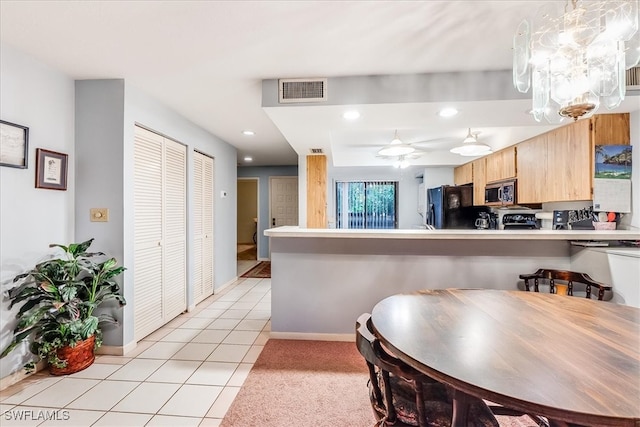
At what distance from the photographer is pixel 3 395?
196cm

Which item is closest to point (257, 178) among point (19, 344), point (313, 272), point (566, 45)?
point (313, 272)

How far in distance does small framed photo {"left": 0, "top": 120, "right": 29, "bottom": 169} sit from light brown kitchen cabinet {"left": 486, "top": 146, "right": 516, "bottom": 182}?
5.00 m

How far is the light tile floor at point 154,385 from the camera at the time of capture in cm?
178

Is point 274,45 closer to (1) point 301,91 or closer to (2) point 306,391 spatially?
(1) point 301,91

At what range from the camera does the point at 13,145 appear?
2.06m

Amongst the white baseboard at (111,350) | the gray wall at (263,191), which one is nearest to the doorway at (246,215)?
the gray wall at (263,191)

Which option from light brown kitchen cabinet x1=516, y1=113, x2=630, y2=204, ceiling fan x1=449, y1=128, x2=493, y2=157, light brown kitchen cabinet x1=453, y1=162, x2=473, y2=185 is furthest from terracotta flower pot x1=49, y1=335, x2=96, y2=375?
light brown kitchen cabinet x1=453, y1=162, x2=473, y2=185

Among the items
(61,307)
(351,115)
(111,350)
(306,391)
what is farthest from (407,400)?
(111,350)

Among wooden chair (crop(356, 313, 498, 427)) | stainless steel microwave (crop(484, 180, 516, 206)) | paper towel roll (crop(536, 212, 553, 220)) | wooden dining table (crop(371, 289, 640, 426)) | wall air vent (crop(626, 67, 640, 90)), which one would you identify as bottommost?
wooden chair (crop(356, 313, 498, 427))

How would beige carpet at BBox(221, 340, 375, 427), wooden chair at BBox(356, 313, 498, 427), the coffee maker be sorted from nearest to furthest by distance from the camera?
wooden chair at BBox(356, 313, 498, 427) < beige carpet at BBox(221, 340, 375, 427) < the coffee maker

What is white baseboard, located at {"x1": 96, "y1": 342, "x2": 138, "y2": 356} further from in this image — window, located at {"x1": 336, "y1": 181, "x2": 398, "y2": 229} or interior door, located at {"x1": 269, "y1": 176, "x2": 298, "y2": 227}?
window, located at {"x1": 336, "y1": 181, "x2": 398, "y2": 229}

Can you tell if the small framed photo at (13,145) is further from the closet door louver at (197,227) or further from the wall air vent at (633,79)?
the wall air vent at (633,79)

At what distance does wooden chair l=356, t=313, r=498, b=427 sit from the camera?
1.02m

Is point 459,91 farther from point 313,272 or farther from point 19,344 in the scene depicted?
point 19,344
